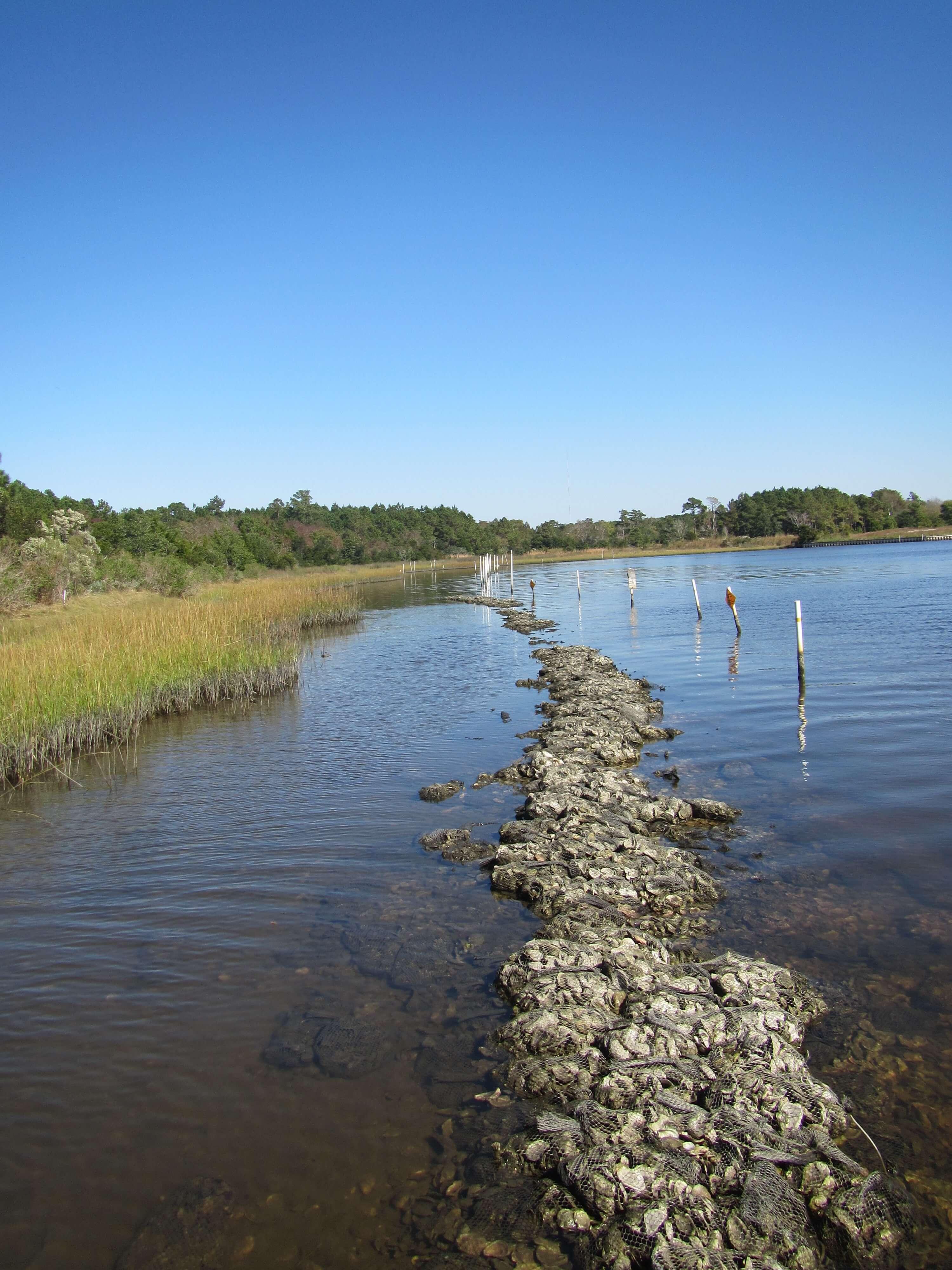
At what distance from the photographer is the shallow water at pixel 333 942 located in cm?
414

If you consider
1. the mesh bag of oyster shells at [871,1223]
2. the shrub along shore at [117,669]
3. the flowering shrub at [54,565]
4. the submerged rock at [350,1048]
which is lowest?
the mesh bag of oyster shells at [871,1223]

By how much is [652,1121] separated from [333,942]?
321cm

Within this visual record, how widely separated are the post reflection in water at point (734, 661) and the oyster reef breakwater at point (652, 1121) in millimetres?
12815

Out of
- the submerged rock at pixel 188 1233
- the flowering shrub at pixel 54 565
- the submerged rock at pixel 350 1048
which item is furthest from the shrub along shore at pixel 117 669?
the submerged rock at pixel 188 1233

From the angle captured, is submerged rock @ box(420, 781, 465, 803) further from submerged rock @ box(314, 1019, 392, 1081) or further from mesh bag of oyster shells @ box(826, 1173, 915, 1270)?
mesh bag of oyster shells @ box(826, 1173, 915, 1270)

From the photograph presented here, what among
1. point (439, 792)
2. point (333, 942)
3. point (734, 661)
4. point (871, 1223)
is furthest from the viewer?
point (734, 661)

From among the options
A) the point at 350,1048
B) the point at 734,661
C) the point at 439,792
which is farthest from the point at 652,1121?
the point at 734,661

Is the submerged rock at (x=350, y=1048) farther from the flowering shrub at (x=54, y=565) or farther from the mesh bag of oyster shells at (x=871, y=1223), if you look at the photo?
the flowering shrub at (x=54, y=565)

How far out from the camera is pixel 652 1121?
4.11m

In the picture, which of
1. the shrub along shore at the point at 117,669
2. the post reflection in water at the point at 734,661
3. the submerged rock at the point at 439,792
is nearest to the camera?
the submerged rock at the point at 439,792

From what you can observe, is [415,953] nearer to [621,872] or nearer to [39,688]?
[621,872]

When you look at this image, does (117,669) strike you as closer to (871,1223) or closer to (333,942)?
(333,942)

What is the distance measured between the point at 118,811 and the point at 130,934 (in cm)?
399

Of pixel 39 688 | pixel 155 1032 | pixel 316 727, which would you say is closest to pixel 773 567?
pixel 316 727
